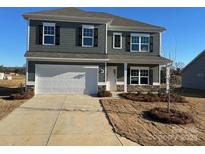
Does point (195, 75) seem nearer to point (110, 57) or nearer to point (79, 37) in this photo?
point (110, 57)

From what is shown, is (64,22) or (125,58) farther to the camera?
(125,58)

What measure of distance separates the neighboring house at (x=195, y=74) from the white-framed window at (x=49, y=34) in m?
17.8

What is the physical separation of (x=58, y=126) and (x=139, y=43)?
1555 cm

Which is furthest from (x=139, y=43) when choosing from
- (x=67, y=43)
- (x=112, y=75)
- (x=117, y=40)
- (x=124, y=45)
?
(x=67, y=43)

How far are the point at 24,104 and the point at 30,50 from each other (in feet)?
21.7

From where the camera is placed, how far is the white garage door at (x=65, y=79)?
66.1ft

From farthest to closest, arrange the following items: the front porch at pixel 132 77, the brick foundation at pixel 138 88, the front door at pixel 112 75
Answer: the front door at pixel 112 75
the front porch at pixel 132 77
the brick foundation at pixel 138 88

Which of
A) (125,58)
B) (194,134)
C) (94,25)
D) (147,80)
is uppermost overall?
(94,25)

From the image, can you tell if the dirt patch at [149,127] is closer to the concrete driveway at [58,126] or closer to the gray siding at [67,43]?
the concrete driveway at [58,126]

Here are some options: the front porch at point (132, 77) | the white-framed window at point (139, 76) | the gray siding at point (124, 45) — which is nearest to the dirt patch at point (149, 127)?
the front porch at point (132, 77)

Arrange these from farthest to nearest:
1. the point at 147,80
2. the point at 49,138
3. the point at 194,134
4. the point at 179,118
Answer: the point at 147,80
the point at 179,118
the point at 194,134
the point at 49,138

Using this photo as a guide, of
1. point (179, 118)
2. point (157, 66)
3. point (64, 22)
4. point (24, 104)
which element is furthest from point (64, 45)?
point (179, 118)

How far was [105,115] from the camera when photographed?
12914 millimetres
